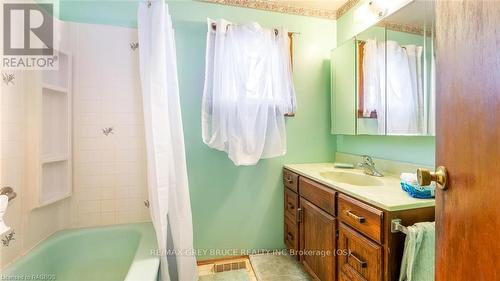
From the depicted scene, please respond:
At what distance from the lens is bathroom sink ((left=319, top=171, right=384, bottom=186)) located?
5.10ft

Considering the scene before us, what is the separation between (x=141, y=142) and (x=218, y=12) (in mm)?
1259

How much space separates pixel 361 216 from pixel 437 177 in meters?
0.51

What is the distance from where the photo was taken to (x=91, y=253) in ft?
5.44

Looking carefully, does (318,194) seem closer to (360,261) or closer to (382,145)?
(360,261)

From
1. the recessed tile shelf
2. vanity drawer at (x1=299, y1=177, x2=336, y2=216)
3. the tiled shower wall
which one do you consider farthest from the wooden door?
the recessed tile shelf

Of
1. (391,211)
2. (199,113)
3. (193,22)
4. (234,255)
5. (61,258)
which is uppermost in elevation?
(193,22)

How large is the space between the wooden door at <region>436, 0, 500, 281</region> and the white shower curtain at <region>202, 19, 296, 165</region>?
1256 mm

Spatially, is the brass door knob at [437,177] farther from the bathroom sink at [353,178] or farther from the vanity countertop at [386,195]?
the bathroom sink at [353,178]

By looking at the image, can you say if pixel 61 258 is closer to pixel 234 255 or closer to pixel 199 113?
pixel 234 255

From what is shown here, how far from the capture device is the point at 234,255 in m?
2.04

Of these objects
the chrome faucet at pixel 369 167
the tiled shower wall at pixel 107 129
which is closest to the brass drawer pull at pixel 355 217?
the chrome faucet at pixel 369 167

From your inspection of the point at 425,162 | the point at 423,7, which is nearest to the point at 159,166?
the point at 425,162

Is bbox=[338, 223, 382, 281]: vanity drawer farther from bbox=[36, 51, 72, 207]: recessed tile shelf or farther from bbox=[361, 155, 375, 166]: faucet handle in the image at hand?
bbox=[36, 51, 72, 207]: recessed tile shelf

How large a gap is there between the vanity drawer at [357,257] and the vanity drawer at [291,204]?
552mm
